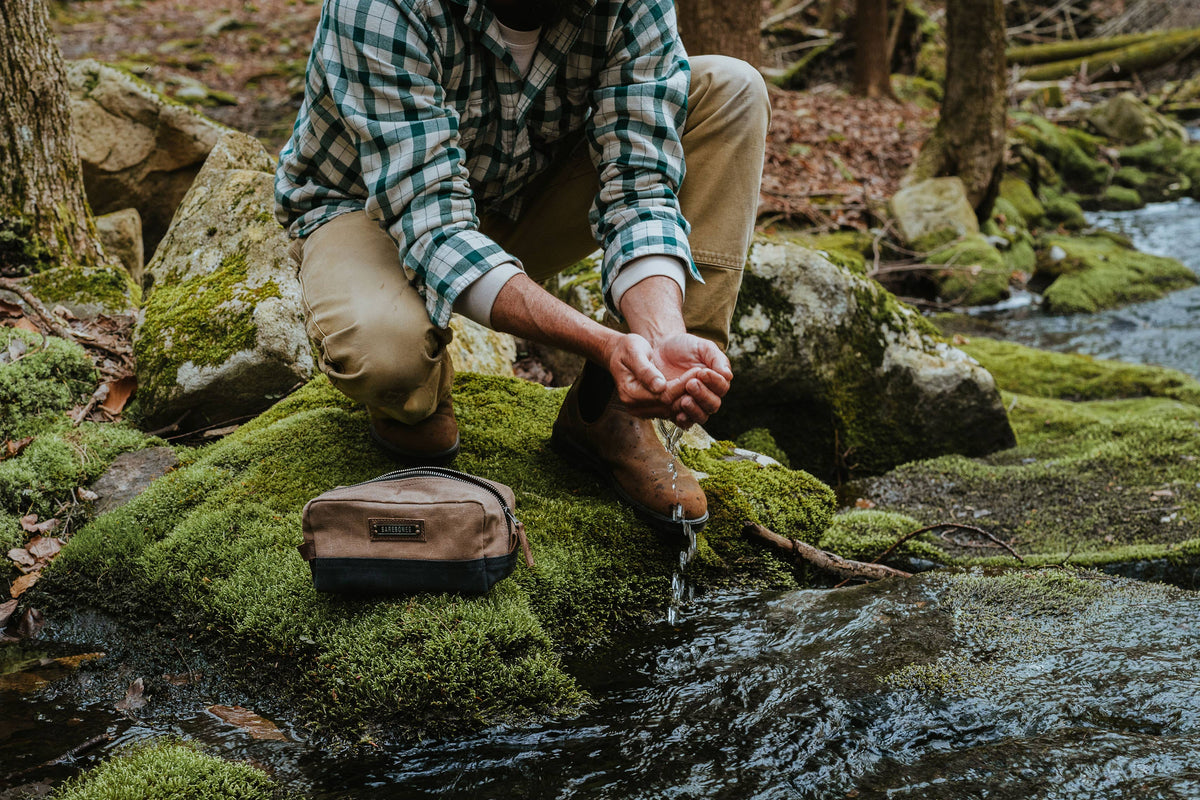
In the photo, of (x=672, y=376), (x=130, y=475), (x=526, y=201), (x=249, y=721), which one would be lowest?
(x=249, y=721)

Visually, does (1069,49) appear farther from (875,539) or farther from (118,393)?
(118,393)

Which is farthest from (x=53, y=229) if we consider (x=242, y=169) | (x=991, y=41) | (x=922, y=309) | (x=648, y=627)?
(x=991, y=41)

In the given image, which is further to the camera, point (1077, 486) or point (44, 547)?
point (1077, 486)

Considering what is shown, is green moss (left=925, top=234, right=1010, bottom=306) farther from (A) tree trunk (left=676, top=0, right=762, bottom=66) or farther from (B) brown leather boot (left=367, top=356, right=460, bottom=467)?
(B) brown leather boot (left=367, top=356, right=460, bottom=467)

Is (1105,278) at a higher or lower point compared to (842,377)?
lower

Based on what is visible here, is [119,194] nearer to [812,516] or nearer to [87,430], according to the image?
[87,430]

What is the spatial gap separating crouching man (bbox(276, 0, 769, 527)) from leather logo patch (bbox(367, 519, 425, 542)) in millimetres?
497

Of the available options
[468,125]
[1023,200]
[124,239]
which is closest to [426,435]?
[468,125]

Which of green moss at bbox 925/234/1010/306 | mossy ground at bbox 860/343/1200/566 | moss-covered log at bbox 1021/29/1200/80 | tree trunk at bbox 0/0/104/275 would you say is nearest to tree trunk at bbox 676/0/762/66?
mossy ground at bbox 860/343/1200/566

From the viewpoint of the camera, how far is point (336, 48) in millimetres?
2463

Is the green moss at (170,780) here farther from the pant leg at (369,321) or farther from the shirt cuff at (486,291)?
the shirt cuff at (486,291)

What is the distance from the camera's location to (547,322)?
234cm

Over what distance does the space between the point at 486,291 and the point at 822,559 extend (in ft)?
5.03

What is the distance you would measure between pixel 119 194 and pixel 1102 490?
7014mm
